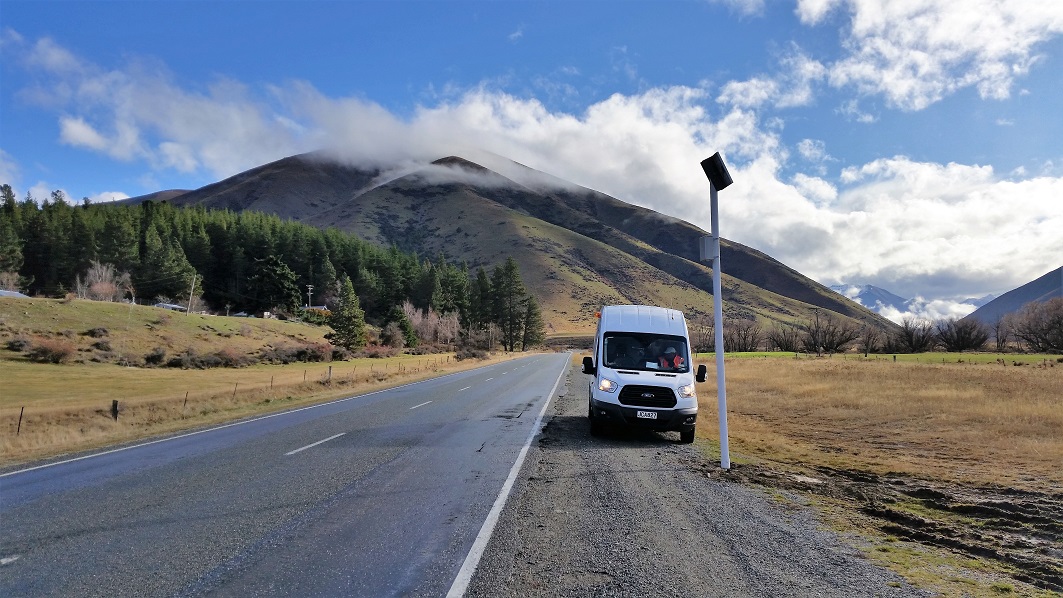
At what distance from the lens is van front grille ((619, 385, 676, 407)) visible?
37.1 feet

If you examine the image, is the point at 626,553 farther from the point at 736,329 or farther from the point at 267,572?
the point at 736,329

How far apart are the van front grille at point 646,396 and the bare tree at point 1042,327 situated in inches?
3320

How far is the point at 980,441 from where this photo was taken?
1362 centimetres

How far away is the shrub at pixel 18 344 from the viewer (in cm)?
4253

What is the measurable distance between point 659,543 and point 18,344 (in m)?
56.1

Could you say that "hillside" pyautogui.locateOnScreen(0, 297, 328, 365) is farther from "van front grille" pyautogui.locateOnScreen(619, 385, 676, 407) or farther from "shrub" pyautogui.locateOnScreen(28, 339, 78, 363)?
"van front grille" pyautogui.locateOnScreen(619, 385, 676, 407)

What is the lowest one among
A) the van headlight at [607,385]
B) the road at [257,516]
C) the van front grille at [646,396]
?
the road at [257,516]

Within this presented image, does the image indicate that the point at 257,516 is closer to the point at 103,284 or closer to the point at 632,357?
the point at 632,357

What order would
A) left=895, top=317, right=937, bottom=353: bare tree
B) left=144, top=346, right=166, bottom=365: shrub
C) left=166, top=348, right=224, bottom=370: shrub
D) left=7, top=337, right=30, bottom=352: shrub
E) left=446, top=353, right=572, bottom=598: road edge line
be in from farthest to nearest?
left=895, top=317, right=937, bottom=353: bare tree → left=166, top=348, right=224, bottom=370: shrub → left=144, top=346, right=166, bottom=365: shrub → left=7, top=337, right=30, bottom=352: shrub → left=446, top=353, right=572, bottom=598: road edge line

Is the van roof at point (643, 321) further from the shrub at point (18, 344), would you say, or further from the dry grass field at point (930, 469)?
the shrub at point (18, 344)

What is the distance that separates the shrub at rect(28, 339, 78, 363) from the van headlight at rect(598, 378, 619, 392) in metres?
49.1

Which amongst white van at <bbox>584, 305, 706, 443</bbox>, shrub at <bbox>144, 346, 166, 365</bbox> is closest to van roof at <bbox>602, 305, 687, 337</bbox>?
white van at <bbox>584, 305, 706, 443</bbox>

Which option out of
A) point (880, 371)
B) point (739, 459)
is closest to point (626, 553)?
point (739, 459)

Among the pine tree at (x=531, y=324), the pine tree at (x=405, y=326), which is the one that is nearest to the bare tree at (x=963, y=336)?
the pine tree at (x=531, y=324)
